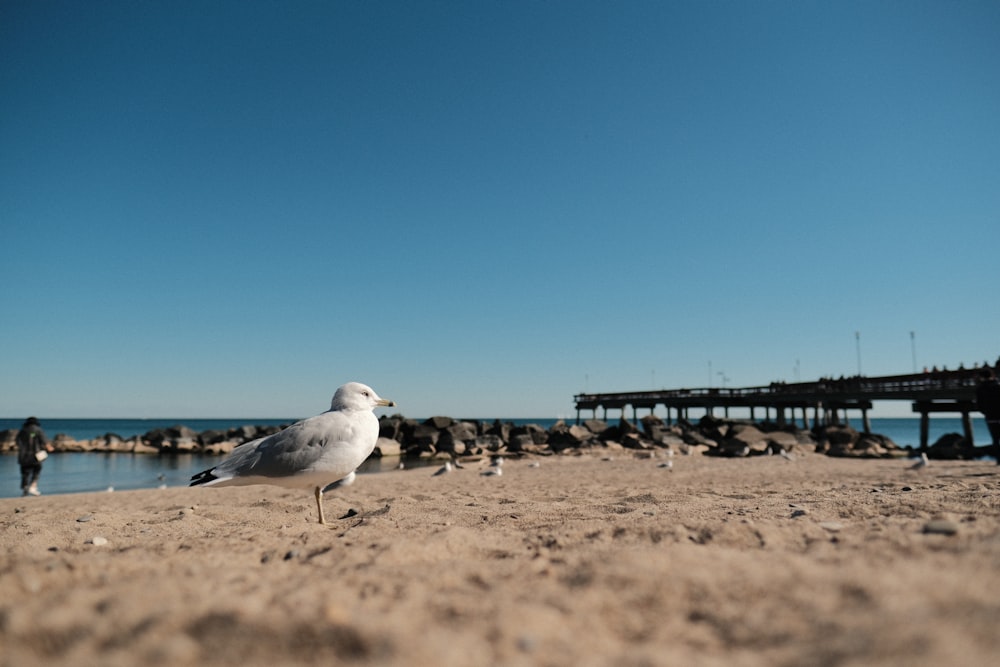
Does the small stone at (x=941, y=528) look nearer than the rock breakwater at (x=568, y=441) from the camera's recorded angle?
Yes

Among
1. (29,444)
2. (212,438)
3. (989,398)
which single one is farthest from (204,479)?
(212,438)

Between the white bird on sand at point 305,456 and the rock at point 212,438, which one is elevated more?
the white bird on sand at point 305,456

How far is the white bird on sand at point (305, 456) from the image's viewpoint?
4621 mm

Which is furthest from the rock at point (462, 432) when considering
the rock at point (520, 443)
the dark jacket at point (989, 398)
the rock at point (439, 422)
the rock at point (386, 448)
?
the dark jacket at point (989, 398)

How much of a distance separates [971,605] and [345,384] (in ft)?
15.7

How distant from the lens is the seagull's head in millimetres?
5180

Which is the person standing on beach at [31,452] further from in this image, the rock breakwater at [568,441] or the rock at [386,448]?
the rock at [386,448]

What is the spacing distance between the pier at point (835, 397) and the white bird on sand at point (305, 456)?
16548 mm

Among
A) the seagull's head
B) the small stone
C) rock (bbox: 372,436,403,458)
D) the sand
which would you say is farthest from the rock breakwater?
the sand

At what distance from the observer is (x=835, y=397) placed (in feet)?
98.1

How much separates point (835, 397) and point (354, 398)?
32368mm

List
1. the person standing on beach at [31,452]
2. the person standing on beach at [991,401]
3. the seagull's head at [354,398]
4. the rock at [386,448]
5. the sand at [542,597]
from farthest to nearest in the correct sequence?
the rock at [386,448]
the person standing on beach at [31,452]
the person standing on beach at [991,401]
the seagull's head at [354,398]
the sand at [542,597]

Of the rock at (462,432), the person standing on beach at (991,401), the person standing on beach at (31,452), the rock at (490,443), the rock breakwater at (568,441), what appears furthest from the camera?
the rock at (462,432)

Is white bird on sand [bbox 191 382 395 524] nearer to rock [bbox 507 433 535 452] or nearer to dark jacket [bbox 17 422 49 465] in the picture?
dark jacket [bbox 17 422 49 465]
